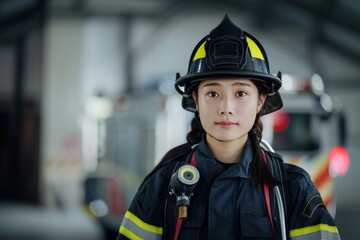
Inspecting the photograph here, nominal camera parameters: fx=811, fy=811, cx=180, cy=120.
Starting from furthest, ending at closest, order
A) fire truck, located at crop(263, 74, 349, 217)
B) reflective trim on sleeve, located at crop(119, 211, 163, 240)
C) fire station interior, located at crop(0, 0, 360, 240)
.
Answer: fire station interior, located at crop(0, 0, 360, 240)
fire truck, located at crop(263, 74, 349, 217)
reflective trim on sleeve, located at crop(119, 211, 163, 240)

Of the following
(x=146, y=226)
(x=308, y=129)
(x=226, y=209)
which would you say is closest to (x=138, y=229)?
(x=146, y=226)

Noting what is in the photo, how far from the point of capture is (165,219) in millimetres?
2408

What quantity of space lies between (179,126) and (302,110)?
4.54ft

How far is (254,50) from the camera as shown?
239 centimetres

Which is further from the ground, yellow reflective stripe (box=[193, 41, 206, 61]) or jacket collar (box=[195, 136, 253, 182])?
yellow reflective stripe (box=[193, 41, 206, 61])

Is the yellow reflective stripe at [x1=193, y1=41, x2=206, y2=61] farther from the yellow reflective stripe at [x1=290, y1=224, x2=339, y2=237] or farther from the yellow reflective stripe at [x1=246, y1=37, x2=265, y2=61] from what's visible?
the yellow reflective stripe at [x1=290, y1=224, x2=339, y2=237]

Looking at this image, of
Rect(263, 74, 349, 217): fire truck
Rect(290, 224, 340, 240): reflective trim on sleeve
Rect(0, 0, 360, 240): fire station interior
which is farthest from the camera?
Rect(0, 0, 360, 240): fire station interior

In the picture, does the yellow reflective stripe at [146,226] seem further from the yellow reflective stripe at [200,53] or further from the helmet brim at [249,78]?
the yellow reflective stripe at [200,53]

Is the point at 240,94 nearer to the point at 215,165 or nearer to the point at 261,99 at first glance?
the point at 261,99

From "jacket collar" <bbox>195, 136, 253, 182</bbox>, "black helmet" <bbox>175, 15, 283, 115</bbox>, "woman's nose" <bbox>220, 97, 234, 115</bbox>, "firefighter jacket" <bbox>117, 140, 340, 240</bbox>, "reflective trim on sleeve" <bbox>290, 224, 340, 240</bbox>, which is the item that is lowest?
"reflective trim on sleeve" <bbox>290, 224, 340, 240</bbox>

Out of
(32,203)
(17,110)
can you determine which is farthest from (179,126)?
(17,110)

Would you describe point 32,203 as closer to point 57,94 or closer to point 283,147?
point 57,94

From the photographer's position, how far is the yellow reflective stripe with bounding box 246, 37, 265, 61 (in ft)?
7.79

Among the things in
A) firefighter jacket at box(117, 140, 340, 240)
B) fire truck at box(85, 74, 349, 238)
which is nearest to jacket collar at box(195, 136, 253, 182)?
firefighter jacket at box(117, 140, 340, 240)
